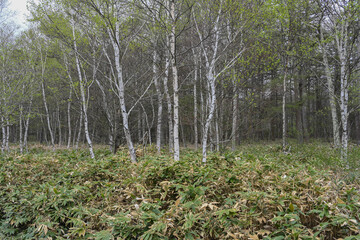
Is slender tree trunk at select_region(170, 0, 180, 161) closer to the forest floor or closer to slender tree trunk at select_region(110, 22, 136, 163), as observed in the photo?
the forest floor

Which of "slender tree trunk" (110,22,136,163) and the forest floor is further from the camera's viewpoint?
"slender tree trunk" (110,22,136,163)

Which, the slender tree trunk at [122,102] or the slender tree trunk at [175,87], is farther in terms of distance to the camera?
the slender tree trunk at [122,102]

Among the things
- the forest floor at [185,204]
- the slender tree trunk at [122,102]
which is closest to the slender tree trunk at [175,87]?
the forest floor at [185,204]

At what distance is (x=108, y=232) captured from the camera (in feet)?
9.07

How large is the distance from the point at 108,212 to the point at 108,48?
7.55 m

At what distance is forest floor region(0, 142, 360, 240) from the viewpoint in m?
2.55

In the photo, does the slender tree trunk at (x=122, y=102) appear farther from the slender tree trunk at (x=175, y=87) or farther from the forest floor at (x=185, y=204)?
the slender tree trunk at (x=175, y=87)

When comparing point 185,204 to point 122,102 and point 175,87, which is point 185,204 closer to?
point 175,87

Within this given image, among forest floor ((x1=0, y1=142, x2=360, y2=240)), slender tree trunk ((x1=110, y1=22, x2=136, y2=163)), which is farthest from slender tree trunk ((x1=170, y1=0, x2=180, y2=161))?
slender tree trunk ((x1=110, y1=22, x2=136, y2=163))

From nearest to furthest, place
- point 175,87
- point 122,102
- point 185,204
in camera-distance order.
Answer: point 185,204 → point 175,87 → point 122,102

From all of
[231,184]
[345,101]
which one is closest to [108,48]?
[231,184]

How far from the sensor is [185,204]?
2883 millimetres

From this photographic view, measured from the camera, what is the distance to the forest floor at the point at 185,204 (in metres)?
2.55

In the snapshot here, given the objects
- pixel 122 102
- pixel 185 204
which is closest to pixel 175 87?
pixel 122 102
